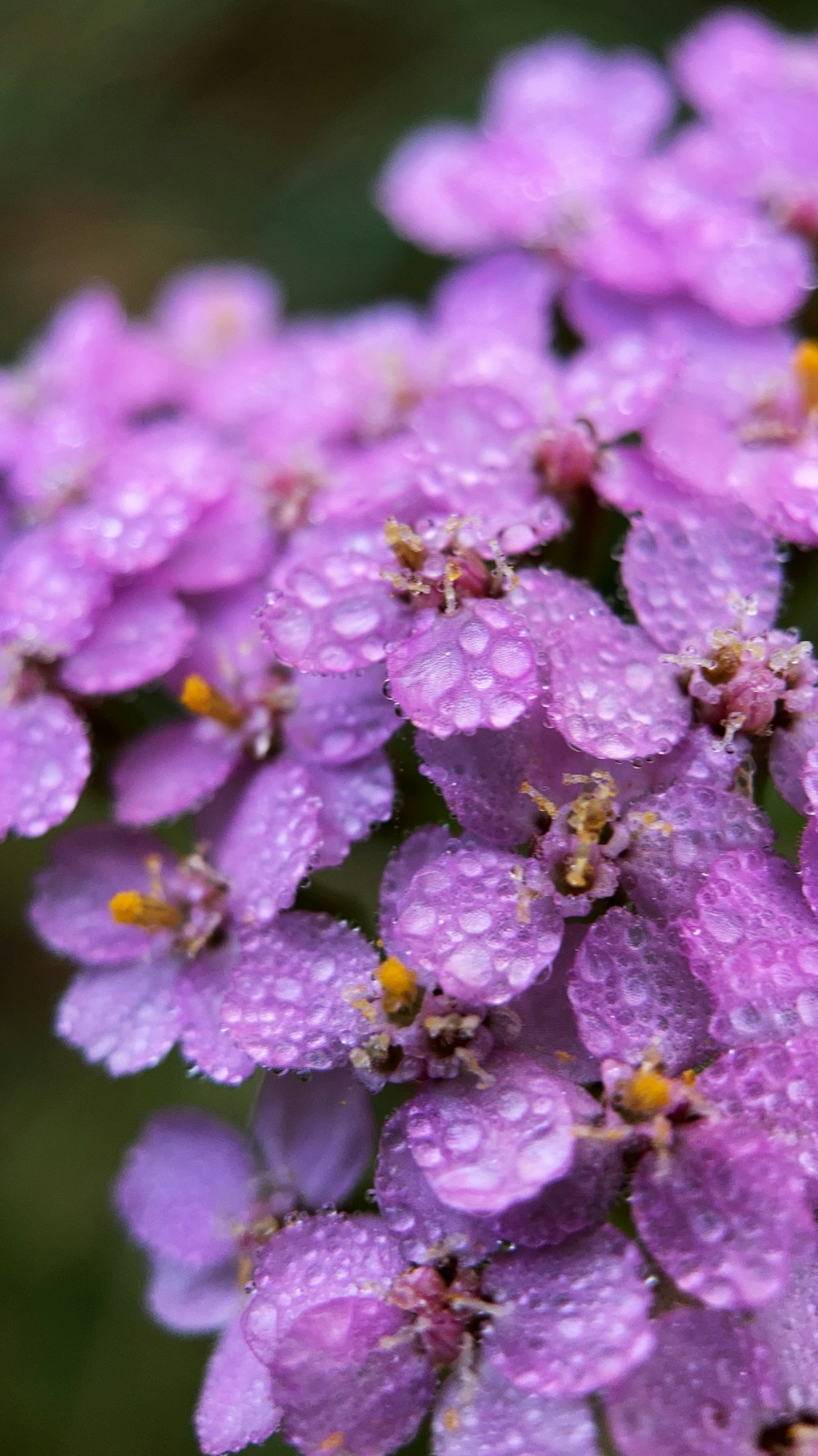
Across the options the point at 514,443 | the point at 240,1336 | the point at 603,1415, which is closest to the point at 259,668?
the point at 514,443

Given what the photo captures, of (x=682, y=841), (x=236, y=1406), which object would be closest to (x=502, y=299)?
(x=682, y=841)

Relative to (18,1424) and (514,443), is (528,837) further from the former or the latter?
(18,1424)

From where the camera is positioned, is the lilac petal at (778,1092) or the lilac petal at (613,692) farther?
the lilac petal at (613,692)

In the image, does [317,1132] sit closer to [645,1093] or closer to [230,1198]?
[230,1198]

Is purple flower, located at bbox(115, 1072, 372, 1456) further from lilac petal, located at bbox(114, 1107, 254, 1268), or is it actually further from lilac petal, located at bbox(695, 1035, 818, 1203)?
lilac petal, located at bbox(695, 1035, 818, 1203)

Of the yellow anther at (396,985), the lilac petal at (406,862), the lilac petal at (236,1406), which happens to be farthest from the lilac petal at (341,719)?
the lilac petal at (236,1406)

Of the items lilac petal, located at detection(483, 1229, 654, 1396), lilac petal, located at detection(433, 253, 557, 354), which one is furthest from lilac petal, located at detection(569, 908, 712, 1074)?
lilac petal, located at detection(433, 253, 557, 354)

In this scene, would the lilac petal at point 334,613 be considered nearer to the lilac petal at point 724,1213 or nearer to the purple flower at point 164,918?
the purple flower at point 164,918
